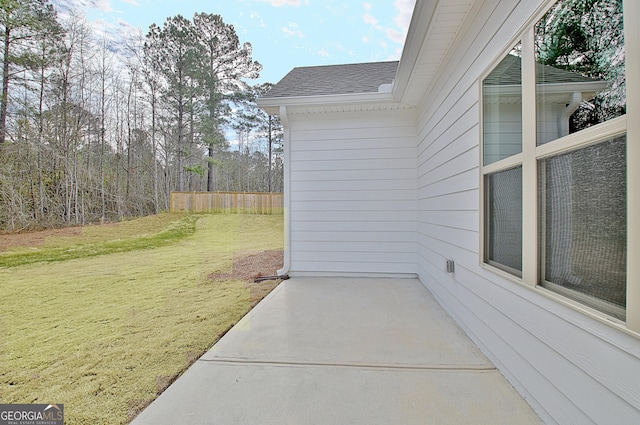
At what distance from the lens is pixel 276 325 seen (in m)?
2.62

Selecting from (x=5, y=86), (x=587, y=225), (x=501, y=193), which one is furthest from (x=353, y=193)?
(x=5, y=86)

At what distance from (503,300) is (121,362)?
8.56ft

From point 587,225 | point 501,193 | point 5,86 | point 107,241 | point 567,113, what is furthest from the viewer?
point 107,241

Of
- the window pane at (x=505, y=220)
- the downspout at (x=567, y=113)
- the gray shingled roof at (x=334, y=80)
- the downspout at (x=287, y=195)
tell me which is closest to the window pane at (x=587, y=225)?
the downspout at (x=567, y=113)

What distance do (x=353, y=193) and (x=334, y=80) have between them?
1.86 meters

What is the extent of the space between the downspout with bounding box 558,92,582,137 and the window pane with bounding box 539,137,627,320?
4.6 inches

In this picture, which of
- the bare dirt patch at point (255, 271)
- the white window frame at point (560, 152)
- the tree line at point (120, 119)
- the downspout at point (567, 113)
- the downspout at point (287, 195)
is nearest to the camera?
the white window frame at point (560, 152)

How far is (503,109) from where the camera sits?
184 centimetres

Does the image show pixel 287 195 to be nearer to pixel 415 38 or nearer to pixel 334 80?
pixel 334 80

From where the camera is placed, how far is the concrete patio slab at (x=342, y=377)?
1.44m

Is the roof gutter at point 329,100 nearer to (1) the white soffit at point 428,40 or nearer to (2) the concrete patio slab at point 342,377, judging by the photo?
(1) the white soffit at point 428,40

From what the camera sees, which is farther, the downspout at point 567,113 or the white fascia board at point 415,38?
the white fascia board at point 415,38

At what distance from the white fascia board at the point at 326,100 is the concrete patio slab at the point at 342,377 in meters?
2.80

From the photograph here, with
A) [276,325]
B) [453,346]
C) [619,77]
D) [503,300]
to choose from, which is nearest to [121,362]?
[276,325]
